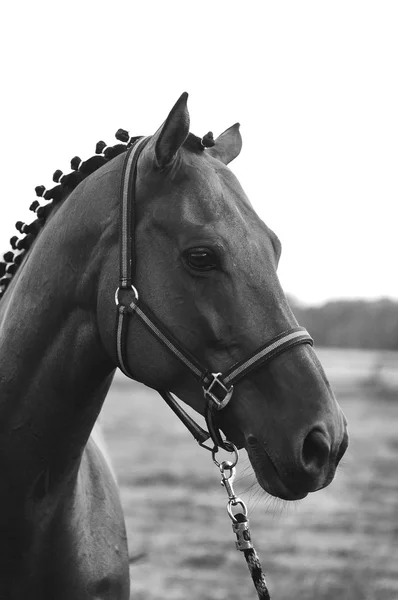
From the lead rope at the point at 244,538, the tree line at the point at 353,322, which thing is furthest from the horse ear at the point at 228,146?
the tree line at the point at 353,322

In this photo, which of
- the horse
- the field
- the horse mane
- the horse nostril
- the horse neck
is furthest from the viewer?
the field

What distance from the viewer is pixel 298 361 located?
2223mm

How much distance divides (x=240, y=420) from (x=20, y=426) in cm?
78

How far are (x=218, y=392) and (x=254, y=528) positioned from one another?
293 inches

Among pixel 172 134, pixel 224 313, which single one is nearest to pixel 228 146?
pixel 172 134

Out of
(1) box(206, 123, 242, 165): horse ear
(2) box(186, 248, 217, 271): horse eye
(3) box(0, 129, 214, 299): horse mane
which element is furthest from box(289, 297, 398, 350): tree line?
(2) box(186, 248, 217, 271): horse eye

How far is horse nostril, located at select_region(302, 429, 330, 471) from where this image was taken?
210cm

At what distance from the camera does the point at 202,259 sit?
2281 mm

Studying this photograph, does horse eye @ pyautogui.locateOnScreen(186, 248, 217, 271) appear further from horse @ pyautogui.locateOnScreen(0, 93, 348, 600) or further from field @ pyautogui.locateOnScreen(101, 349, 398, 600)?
field @ pyautogui.locateOnScreen(101, 349, 398, 600)

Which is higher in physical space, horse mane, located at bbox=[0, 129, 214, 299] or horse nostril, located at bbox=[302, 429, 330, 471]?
horse mane, located at bbox=[0, 129, 214, 299]

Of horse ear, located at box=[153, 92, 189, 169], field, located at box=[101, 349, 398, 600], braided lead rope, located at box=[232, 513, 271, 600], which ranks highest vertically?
horse ear, located at box=[153, 92, 189, 169]

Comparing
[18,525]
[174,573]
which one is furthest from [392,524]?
[18,525]

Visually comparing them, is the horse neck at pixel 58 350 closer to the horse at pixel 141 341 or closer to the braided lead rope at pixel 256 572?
the horse at pixel 141 341

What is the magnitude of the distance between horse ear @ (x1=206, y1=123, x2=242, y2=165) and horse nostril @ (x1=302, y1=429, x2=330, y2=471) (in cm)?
113
